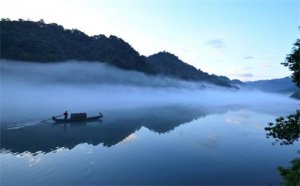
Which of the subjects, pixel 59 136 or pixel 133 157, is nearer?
pixel 133 157

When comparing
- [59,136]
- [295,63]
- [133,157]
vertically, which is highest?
[295,63]

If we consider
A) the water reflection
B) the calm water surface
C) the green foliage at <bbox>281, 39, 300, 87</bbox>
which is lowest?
the calm water surface

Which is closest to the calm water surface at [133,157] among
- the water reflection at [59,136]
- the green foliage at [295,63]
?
the water reflection at [59,136]

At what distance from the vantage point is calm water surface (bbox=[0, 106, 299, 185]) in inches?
1266

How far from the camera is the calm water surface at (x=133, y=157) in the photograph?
32156 mm

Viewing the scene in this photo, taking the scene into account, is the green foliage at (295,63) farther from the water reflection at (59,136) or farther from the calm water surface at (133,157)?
the water reflection at (59,136)

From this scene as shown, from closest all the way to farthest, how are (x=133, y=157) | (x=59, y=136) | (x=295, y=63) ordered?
(x=295, y=63) < (x=133, y=157) < (x=59, y=136)

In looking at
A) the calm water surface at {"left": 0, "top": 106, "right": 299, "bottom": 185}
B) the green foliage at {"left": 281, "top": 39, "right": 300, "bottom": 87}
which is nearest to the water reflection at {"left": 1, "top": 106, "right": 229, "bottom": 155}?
the calm water surface at {"left": 0, "top": 106, "right": 299, "bottom": 185}

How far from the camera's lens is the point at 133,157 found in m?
42.2

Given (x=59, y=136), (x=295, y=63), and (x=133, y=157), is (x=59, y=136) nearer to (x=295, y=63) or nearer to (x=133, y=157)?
(x=133, y=157)

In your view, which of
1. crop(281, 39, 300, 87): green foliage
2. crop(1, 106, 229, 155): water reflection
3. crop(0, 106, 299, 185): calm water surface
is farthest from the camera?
crop(1, 106, 229, 155): water reflection

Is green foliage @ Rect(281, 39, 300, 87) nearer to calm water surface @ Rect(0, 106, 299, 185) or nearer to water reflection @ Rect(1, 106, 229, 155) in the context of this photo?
calm water surface @ Rect(0, 106, 299, 185)

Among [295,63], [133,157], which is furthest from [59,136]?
[295,63]

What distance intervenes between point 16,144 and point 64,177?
66.6 feet
